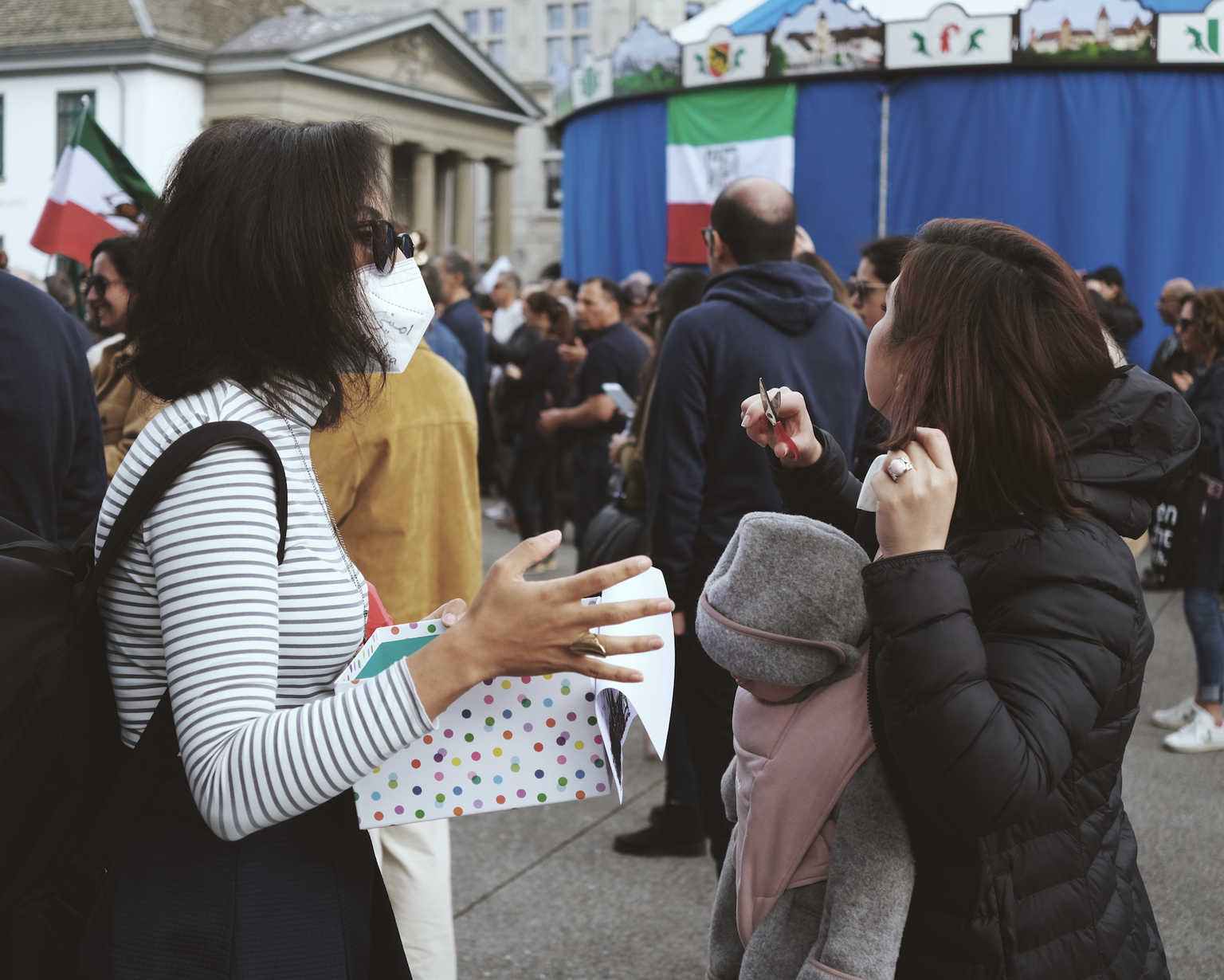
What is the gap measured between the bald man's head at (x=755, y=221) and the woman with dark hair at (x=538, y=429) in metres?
5.36

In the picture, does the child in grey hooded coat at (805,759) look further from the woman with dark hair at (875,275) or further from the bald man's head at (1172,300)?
the bald man's head at (1172,300)

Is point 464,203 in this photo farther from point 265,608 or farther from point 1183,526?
point 265,608

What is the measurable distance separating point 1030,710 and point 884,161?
12.3m

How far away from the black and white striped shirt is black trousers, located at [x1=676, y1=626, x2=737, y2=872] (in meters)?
1.87

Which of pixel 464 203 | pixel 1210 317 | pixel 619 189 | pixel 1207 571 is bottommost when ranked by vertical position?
pixel 1207 571

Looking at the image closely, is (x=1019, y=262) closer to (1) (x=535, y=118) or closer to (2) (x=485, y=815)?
(2) (x=485, y=815)

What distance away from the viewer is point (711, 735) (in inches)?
126

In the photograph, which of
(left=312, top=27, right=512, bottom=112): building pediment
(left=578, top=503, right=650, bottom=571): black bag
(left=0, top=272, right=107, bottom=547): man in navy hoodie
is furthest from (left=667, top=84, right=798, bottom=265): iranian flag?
(left=312, top=27, right=512, bottom=112): building pediment

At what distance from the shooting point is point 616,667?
51.1 inches

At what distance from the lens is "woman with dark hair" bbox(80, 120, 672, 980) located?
127 cm

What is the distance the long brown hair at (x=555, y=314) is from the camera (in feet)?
30.8

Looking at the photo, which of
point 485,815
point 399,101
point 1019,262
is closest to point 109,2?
point 399,101

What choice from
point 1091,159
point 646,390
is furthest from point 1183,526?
point 1091,159

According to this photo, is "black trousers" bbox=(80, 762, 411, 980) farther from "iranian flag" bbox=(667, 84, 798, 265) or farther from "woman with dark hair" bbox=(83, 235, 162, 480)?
"iranian flag" bbox=(667, 84, 798, 265)
